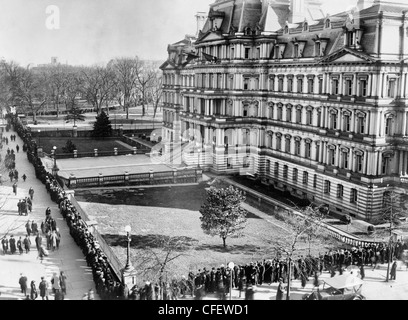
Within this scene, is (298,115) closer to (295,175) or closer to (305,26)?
(295,175)

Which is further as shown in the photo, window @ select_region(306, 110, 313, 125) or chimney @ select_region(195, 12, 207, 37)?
chimney @ select_region(195, 12, 207, 37)

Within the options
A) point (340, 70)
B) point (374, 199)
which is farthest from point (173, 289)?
point (340, 70)

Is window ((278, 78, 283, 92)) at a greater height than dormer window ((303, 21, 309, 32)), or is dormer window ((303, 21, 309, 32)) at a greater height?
dormer window ((303, 21, 309, 32))

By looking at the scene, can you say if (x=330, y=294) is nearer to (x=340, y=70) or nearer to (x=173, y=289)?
(x=173, y=289)

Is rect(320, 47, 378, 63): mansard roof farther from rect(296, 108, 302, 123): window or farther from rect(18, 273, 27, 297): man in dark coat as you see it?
rect(18, 273, 27, 297): man in dark coat

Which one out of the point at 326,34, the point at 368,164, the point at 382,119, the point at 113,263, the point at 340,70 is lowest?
the point at 113,263

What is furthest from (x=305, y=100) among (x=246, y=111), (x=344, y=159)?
(x=246, y=111)

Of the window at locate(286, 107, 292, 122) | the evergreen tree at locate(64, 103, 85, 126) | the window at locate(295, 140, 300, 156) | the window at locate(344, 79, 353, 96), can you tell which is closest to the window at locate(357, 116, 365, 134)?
the window at locate(344, 79, 353, 96)
